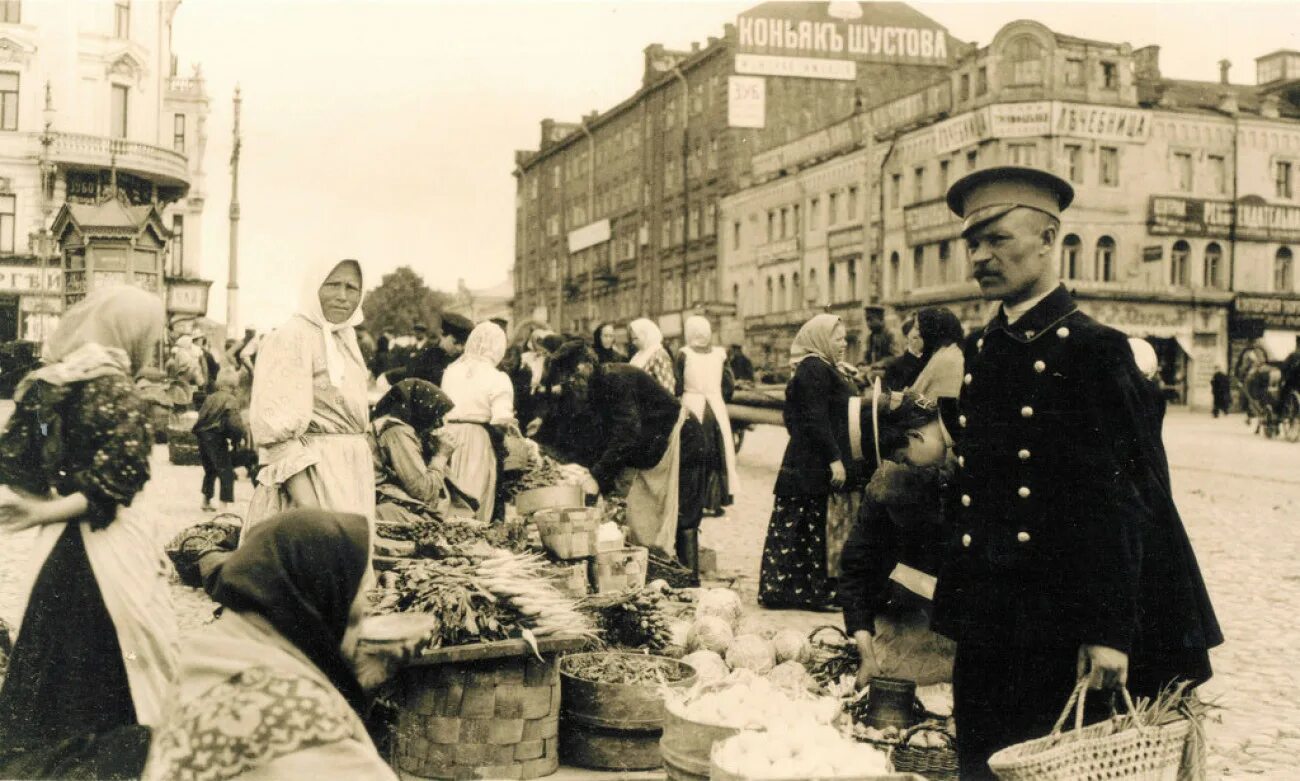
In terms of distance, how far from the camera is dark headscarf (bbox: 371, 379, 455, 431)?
25.1 feet

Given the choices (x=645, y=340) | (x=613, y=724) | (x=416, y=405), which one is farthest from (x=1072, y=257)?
(x=613, y=724)

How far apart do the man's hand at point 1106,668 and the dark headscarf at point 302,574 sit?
180 centimetres

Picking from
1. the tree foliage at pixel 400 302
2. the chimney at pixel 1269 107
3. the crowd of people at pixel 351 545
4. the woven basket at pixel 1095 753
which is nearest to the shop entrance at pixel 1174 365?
the chimney at pixel 1269 107

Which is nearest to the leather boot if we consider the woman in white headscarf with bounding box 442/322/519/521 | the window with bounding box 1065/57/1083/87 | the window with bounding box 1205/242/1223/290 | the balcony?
the woman in white headscarf with bounding box 442/322/519/521

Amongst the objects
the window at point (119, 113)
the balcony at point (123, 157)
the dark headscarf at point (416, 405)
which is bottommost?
the dark headscarf at point (416, 405)

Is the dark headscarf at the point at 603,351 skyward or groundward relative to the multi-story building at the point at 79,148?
groundward

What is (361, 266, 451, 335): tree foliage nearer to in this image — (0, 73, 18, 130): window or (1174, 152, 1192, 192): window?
(1174, 152, 1192, 192): window

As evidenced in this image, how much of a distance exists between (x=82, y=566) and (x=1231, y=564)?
9526 millimetres

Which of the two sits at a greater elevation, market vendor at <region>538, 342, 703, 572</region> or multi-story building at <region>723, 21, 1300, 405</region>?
multi-story building at <region>723, 21, 1300, 405</region>

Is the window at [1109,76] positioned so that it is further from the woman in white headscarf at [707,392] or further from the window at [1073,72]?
the woman in white headscarf at [707,392]

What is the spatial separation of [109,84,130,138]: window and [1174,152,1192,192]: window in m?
32.5

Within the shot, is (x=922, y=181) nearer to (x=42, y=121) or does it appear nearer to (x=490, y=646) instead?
(x=42, y=121)

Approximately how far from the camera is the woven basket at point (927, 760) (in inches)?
166

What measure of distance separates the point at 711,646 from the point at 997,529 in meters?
2.71
